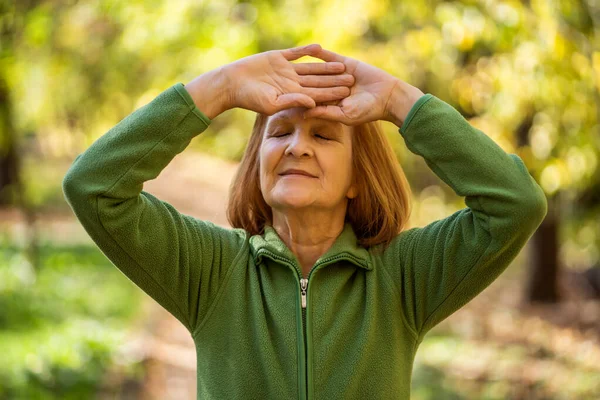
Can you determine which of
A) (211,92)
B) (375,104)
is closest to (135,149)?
(211,92)

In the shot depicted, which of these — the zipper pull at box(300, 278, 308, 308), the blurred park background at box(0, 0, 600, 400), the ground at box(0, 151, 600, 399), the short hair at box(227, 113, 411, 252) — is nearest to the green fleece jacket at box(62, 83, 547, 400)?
the zipper pull at box(300, 278, 308, 308)

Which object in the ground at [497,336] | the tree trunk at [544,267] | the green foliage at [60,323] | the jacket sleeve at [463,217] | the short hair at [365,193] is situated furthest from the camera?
the tree trunk at [544,267]

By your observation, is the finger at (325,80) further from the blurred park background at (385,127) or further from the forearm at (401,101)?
the blurred park background at (385,127)

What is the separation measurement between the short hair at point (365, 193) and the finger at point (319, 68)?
232mm

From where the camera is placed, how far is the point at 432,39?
4.95m

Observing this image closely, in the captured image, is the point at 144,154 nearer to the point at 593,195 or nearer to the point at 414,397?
the point at 414,397

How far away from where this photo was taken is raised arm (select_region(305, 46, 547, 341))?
80.0 inches

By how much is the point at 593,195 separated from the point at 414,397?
3.52 meters

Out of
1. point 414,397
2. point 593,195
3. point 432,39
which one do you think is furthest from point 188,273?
point 593,195

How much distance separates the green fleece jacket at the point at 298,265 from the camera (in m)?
2.04

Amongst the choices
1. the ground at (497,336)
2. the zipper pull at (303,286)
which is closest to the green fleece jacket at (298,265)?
the zipper pull at (303,286)

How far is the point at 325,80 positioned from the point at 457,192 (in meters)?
0.45

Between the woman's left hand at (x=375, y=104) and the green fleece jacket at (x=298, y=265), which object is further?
the woman's left hand at (x=375, y=104)

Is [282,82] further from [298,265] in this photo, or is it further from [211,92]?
[298,265]
